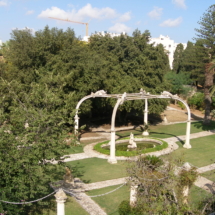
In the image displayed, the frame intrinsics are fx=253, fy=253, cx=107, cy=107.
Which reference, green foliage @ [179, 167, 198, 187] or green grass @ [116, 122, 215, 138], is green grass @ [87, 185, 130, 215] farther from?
green grass @ [116, 122, 215, 138]

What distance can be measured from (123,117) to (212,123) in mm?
9184

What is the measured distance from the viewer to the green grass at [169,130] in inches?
864

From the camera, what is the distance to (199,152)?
17062 millimetres

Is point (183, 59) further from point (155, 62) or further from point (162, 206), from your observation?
point (162, 206)

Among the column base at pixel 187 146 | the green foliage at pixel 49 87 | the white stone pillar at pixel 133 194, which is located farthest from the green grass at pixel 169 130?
the white stone pillar at pixel 133 194

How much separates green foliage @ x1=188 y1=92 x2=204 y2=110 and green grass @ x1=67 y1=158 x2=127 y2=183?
21830 millimetres

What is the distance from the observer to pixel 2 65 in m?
20.5

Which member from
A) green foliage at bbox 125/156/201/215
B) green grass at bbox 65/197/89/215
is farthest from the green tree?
green foliage at bbox 125/156/201/215

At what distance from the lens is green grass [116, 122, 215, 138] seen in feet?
72.0

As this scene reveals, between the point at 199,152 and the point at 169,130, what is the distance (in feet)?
21.0

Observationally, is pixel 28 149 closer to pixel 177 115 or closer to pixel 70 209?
pixel 70 209

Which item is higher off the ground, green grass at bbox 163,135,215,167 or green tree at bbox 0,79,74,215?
green tree at bbox 0,79,74,215

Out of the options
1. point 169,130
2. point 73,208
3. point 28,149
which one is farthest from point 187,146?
point 28,149

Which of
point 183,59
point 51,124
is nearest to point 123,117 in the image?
point 51,124
